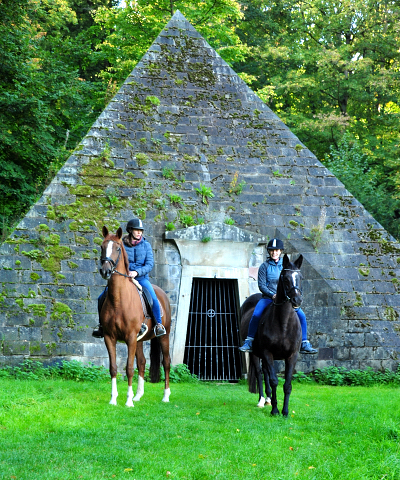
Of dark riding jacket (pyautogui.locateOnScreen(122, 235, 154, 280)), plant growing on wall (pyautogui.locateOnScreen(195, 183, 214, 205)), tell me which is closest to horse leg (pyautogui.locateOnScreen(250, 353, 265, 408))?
dark riding jacket (pyautogui.locateOnScreen(122, 235, 154, 280))

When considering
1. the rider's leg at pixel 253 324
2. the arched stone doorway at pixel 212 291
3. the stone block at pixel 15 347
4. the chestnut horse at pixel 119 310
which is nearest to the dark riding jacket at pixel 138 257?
the chestnut horse at pixel 119 310

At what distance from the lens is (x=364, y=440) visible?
6105 millimetres

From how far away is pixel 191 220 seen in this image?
11.6 metres

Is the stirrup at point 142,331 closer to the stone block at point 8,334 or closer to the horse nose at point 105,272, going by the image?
the horse nose at point 105,272

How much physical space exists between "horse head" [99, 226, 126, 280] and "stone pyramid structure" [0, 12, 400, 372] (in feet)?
11.8

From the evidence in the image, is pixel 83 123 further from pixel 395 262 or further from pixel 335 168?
pixel 395 262

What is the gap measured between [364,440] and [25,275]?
695 cm

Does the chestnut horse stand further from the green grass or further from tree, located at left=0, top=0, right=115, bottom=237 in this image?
tree, located at left=0, top=0, right=115, bottom=237

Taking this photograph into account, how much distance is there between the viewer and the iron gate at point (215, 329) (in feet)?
38.9

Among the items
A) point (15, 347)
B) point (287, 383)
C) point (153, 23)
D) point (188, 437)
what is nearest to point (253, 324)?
point (287, 383)

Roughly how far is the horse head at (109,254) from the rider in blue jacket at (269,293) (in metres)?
2.16

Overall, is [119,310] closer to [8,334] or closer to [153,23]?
[8,334]

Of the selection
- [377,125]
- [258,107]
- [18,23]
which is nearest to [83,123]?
[18,23]

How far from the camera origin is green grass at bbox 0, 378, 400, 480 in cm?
500
